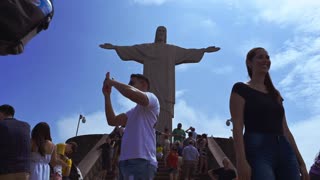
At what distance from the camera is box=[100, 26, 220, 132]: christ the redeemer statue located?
76.0 feet

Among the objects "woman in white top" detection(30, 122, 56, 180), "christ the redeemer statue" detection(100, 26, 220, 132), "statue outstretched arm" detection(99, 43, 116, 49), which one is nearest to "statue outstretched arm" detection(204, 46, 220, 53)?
"christ the redeemer statue" detection(100, 26, 220, 132)

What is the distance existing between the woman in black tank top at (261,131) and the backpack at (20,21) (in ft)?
5.91

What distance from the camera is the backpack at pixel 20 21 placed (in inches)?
84.3

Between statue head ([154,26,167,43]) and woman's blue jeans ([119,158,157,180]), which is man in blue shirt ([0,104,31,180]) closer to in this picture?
woman's blue jeans ([119,158,157,180])

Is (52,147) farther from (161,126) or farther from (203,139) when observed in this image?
(161,126)

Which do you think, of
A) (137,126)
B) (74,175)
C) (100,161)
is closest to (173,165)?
(100,161)

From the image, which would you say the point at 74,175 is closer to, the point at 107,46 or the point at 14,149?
the point at 14,149

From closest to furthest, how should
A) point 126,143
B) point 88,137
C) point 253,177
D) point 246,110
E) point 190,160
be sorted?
point 253,177
point 246,110
point 126,143
point 190,160
point 88,137

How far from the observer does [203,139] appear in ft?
52.0

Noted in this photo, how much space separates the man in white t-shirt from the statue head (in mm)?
20107

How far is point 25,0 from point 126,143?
7.85ft

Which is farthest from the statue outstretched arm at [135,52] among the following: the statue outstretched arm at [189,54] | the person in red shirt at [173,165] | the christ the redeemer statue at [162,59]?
the person in red shirt at [173,165]

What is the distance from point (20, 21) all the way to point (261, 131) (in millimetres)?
2097

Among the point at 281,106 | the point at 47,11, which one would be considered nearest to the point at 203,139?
the point at 281,106
